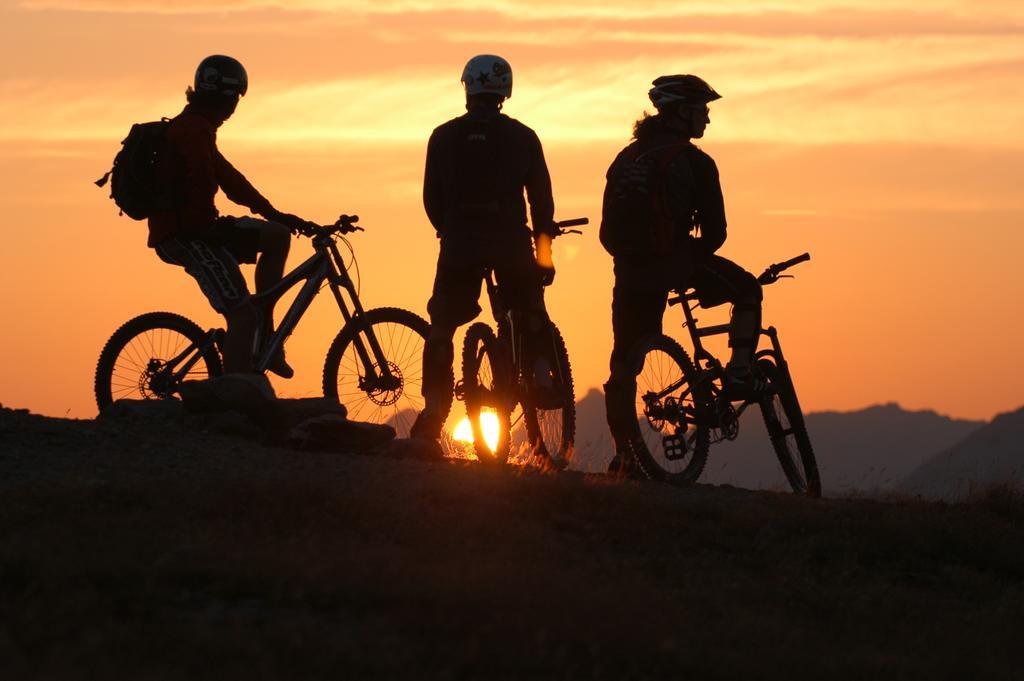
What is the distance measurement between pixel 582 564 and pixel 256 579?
194cm

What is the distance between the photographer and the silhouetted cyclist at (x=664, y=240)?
11.6 metres

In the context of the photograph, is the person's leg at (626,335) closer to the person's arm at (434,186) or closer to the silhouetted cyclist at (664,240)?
the silhouetted cyclist at (664,240)

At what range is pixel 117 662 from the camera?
20.6 ft

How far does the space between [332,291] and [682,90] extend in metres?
3.03

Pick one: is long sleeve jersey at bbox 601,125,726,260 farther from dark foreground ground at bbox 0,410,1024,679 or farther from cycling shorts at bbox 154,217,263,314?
cycling shorts at bbox 154,217,263,314

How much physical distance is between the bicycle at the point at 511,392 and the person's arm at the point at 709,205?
86 centimetres

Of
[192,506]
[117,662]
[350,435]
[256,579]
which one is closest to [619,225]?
[350,435]

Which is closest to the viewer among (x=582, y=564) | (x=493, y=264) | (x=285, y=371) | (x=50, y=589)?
(x=50, y=589)

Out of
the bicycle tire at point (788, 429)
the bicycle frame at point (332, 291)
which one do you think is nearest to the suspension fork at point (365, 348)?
the bicycle frame at point (332, 291)

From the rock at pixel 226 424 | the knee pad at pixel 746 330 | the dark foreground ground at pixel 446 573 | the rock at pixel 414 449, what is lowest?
the dark foreground ground at pixel 446 573

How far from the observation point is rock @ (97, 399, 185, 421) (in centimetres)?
1141

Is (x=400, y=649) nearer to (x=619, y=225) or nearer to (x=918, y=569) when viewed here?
(x=918, y=569)

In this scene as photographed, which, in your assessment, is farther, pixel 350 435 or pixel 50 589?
pixel 350 435

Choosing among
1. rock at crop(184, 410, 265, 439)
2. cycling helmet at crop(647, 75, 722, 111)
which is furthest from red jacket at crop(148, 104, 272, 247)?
cycling helmet at crop(647, 75, 722, 111)
